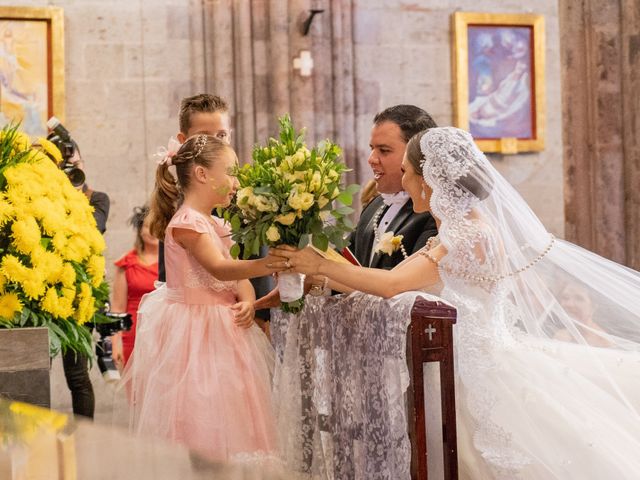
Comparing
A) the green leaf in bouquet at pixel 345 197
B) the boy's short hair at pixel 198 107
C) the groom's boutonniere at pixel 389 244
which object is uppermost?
the boy's short hair at pixel 198 107

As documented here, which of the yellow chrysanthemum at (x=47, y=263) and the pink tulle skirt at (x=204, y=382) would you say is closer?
the yellow chrysanthemum at (x=47, y=263)

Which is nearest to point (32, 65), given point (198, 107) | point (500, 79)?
point (500, 79)

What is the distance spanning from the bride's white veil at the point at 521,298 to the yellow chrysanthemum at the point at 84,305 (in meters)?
1.24

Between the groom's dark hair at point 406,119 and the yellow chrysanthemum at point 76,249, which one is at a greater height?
the groom's dark hair at point 406,119

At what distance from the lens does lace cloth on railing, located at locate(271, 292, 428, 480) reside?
3.25 metres

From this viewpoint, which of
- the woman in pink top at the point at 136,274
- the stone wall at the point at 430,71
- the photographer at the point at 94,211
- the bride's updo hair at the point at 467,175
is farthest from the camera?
the stone wall at the point at 430,71

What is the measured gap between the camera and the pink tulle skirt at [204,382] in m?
3.74

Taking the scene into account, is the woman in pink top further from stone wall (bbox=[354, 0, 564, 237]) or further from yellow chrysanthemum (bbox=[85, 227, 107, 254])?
yellow chrysanthemum (bbox=[85, 227, 107, 254])

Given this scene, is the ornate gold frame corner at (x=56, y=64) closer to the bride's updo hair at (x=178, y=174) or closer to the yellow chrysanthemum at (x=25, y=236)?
the bride's updo hair at (x=178, y=174)

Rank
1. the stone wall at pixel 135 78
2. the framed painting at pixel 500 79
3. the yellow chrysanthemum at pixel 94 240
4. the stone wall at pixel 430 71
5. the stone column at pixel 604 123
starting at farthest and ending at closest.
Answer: the framed painting at pixel 500 79
the stone wall at pixel 430 71
the stone wall at pixel 135 78
the stone column at pixel 604 123
the yellow chrysanthemum at pixel 94 240

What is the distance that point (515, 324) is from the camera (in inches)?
156

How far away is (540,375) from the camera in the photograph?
3.57 m

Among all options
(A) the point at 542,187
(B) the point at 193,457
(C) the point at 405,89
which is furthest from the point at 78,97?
(B) the point at 193,457

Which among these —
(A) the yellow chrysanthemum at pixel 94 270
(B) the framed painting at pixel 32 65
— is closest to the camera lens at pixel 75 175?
(A) the yellow chrysanthemum at pixel 94 270
